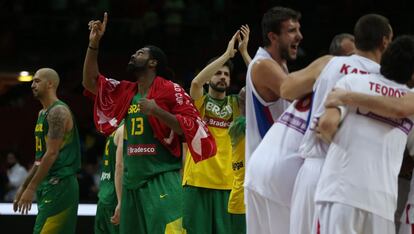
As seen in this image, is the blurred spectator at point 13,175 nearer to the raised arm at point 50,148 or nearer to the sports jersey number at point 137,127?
the raised arm at point 50,148

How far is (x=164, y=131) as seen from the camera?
27.0ft

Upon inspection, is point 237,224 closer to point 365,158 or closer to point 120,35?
point 365,158

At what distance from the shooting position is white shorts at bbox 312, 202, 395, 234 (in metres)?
5.57

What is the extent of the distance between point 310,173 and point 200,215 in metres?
3.81

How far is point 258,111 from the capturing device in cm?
661

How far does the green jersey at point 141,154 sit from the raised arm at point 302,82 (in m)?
2.41

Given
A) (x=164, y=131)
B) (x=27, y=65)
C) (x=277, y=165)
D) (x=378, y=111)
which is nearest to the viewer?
(x=378, y=111)

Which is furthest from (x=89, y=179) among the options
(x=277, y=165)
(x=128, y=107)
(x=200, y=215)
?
(x=277, y=165)

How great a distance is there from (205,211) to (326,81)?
158 inches

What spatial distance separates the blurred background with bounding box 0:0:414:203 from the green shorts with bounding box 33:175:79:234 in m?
6.21

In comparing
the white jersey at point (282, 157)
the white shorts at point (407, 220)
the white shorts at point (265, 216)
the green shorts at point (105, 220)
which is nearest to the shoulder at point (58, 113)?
the green shorts at point (105, 220)

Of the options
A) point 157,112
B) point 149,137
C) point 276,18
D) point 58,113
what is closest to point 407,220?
point 276,18

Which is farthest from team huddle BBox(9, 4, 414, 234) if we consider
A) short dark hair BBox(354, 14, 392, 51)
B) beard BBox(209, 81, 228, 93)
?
beard BBox(209, 81, 228, 93)

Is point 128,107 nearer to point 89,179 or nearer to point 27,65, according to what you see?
point 89,179
